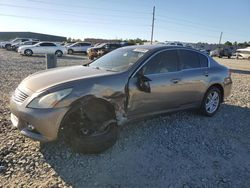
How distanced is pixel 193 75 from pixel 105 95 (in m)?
2.29

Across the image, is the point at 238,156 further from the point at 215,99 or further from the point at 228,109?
the point at 228,109

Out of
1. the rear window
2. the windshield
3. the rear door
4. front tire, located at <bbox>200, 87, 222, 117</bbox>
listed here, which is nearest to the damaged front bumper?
the windshield

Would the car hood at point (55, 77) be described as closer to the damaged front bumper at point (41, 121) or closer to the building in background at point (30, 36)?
the damaged front bumper at point (41, 121)

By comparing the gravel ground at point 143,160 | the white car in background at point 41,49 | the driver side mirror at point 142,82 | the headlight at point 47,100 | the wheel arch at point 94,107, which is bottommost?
the gravel ground at point 143,160

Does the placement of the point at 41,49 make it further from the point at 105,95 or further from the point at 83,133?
the point at 83,133

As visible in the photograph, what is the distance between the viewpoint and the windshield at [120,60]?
4596mm

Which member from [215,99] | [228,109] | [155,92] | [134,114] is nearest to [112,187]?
[134,114]

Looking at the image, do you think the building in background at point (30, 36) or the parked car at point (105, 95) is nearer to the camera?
the parked car at point (105, 95)

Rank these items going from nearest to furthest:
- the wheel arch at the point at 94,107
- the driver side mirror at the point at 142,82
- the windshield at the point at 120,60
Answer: the wheel arch at the point at 94,107
the driver side mirror at the point at 142,82
the windshield at the point at 120,60

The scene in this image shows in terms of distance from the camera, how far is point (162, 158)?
3.96 meters

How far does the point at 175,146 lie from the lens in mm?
4387

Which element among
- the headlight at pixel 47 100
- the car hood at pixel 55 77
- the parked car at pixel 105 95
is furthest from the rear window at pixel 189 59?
the headlight at pixel 47 100

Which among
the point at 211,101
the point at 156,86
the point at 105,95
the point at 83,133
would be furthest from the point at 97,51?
the point at 83,133

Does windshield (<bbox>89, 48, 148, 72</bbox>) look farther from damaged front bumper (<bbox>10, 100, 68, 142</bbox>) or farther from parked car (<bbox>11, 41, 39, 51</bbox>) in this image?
parked car (<bbox>11, 41, 39, 51</bbox>)
